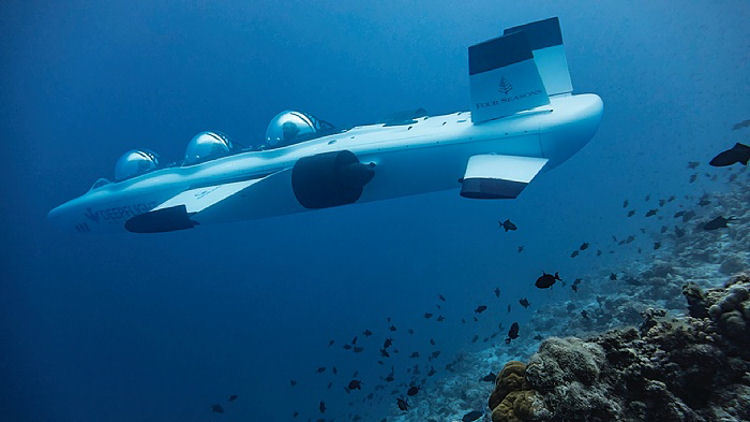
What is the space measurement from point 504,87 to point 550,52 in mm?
2173

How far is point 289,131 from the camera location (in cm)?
1031

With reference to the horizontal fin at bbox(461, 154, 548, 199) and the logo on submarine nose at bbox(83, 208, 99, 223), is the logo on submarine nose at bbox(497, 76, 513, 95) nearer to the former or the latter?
the horizontal fin at bbox(461, 154, 548, 199)

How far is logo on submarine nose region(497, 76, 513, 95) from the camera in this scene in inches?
281

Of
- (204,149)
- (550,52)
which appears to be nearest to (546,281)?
(550,52)

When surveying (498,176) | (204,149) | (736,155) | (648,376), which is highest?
(204,149)

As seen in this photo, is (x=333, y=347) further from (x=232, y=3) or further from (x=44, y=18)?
(x=232, y=3)

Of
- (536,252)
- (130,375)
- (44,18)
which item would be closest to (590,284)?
(536,252)

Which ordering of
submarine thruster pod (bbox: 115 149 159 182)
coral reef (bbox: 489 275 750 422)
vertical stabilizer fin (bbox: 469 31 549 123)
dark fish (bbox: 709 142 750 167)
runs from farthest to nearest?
submarine thruster pod (bbox: 115 149 159 182)
vertical stabilizer fin (bbox: 469 31 549 123)
dark fish (bbox: 709 142 750 167)
coral reef (bbox: 489 275 750 422)

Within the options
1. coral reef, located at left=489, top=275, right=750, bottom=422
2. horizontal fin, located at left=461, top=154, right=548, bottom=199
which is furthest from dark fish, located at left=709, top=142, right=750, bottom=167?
horizontal fin, located at left=461, top=154, right=548, bottom=199

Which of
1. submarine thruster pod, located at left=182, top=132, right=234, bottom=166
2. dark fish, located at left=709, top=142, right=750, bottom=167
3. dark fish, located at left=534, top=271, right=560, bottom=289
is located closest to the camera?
dark fish, located at left=709, top=142, right=750, bottom=167

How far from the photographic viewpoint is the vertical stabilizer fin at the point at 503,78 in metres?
6.49

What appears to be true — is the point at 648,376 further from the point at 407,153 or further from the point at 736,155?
the point at 407,153

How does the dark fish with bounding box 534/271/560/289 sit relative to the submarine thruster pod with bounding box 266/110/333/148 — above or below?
below

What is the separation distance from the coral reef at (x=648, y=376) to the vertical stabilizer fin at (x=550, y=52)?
21.2 ft
